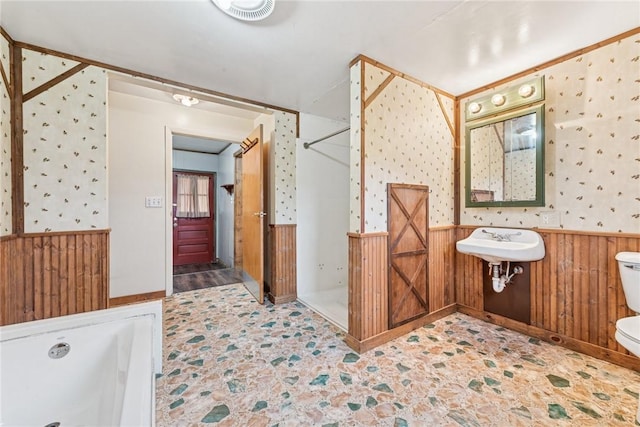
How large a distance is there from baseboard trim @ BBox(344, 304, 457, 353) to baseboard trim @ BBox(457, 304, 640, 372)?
0.32 metres

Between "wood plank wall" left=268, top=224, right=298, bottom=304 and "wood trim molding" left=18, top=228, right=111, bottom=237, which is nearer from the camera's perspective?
"wood trim molding" left=18, top=228, right=111, bottom=237

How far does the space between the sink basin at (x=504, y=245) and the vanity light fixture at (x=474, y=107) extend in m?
1.17

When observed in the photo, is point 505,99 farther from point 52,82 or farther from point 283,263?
point 52,82

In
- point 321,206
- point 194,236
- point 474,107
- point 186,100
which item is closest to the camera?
point 474,107

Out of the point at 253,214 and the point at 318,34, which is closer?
the point at 318,34

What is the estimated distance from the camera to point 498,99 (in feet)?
7.90

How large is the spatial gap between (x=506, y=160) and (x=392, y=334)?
1.91 m

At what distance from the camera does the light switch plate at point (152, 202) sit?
3.12 metres

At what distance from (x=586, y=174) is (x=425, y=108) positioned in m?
1.36

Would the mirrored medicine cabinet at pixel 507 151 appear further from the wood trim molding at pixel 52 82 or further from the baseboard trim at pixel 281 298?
the wood trim molding at pixel 52 82

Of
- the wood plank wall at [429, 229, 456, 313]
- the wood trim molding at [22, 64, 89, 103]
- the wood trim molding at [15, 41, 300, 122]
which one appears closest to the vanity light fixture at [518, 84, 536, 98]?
the wood plank wall at [429, 229, 456, 313]

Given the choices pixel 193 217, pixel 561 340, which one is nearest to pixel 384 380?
pixel 561 340

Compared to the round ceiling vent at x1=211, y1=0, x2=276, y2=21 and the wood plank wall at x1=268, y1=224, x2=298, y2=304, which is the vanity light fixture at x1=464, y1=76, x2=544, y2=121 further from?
the wood plank wall at x1=268, y1=224, x2=298, y2=304

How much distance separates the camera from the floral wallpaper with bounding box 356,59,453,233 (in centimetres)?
212
